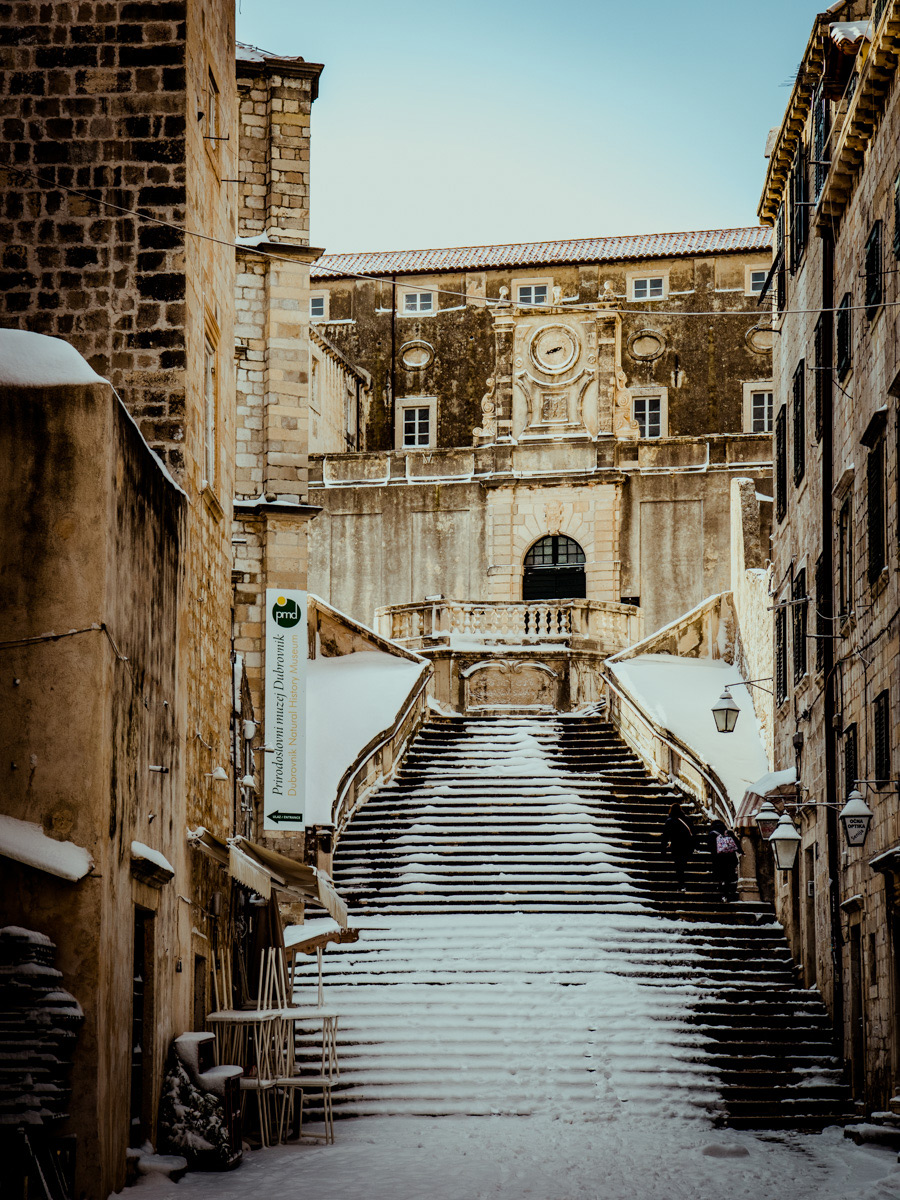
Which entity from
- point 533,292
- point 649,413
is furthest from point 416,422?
point 649,413

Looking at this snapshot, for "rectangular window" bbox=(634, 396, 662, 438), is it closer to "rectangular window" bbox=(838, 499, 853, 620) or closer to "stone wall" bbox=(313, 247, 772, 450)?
"stone wall" bbox=(313, 247, 772, 450)

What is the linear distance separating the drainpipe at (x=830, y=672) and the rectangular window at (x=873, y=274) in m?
0.56

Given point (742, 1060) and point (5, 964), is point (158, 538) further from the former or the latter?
point (742, 1060)

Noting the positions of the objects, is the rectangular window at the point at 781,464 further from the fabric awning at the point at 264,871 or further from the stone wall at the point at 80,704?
the stone wall at the point at 80,704

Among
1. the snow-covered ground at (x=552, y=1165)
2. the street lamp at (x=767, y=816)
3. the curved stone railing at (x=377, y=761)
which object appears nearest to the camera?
the snow-covered ground at (x=552, y=1165)

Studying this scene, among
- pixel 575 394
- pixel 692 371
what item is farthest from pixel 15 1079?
pixel 692 371

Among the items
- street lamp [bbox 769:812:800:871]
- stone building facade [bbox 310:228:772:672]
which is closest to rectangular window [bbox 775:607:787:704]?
street lamp [bbox 769:812:800:871]

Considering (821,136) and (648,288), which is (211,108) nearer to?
(821,136)

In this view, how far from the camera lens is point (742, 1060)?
19.1 metres

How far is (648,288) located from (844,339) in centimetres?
2651

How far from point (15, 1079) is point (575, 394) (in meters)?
33.8

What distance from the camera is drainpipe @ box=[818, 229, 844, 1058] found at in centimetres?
1966

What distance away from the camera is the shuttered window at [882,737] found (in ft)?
56.1

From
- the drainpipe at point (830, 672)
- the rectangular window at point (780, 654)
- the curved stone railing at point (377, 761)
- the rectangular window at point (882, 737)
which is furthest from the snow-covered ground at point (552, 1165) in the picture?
the curved stone railing at point (377, 761)
